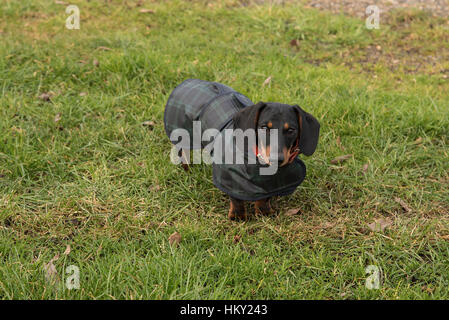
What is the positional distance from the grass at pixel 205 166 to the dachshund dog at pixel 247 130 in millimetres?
295

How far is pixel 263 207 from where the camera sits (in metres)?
2.85

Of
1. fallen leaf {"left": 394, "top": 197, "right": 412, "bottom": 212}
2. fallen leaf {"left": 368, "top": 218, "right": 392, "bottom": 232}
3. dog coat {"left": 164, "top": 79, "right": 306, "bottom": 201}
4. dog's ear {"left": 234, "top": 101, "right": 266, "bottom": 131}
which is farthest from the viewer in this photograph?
fallen leaf {"left": 394, "top": 197, "right": 412, "bottom": 212}

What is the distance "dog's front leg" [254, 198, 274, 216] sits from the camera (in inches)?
111

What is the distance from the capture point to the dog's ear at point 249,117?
236cm

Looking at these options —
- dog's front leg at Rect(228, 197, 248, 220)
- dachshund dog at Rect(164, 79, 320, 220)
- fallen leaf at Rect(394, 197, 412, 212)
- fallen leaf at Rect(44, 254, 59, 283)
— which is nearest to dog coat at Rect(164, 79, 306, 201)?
dachshund dog at Rect(164, 79, 320, 220)

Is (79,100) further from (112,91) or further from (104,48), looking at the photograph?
(104,48)

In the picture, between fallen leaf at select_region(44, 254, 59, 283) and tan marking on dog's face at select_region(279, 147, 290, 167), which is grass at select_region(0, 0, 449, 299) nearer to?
fallen leaf at select_region(44, 254, 59, 283)

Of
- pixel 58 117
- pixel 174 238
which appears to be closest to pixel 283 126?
pixel 174 238

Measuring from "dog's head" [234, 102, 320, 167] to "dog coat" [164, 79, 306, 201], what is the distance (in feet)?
0.55

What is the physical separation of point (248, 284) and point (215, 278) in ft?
0.64

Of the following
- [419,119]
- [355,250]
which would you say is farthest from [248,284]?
[419,119]

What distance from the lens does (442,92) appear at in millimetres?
4211

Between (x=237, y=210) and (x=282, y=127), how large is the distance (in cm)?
73
